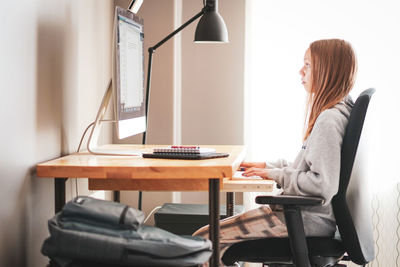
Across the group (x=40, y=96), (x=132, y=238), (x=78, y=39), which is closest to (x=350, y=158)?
(x=132, y=238)

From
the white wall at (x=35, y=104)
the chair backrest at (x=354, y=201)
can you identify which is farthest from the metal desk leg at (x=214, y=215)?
the white wall at (x=35, y=104)

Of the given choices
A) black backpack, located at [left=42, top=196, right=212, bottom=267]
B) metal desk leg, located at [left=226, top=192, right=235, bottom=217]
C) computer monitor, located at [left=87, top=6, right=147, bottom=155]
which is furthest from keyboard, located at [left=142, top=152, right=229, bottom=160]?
metal desk leg, located at [left=226, top=192, right=235, bottom=217]

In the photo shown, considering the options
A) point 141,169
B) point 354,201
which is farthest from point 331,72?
point 141,169

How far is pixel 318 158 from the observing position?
1.99 meters

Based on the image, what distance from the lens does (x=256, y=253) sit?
2061 millimetres

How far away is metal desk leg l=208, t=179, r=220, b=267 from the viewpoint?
6.24 ft

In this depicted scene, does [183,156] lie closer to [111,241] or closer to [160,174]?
[160,174]

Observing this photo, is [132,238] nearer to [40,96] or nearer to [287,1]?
[40,96]

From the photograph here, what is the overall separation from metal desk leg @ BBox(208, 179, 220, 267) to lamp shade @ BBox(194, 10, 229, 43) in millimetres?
960

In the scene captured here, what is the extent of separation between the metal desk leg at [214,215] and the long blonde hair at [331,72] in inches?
19.3

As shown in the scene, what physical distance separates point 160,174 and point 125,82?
0.51 meters

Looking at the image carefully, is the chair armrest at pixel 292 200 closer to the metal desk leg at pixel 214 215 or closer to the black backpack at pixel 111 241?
the metal desk leg at pixel 214 215

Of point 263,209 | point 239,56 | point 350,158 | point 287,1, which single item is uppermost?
point 287,1

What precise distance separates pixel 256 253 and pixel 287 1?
1685mm
